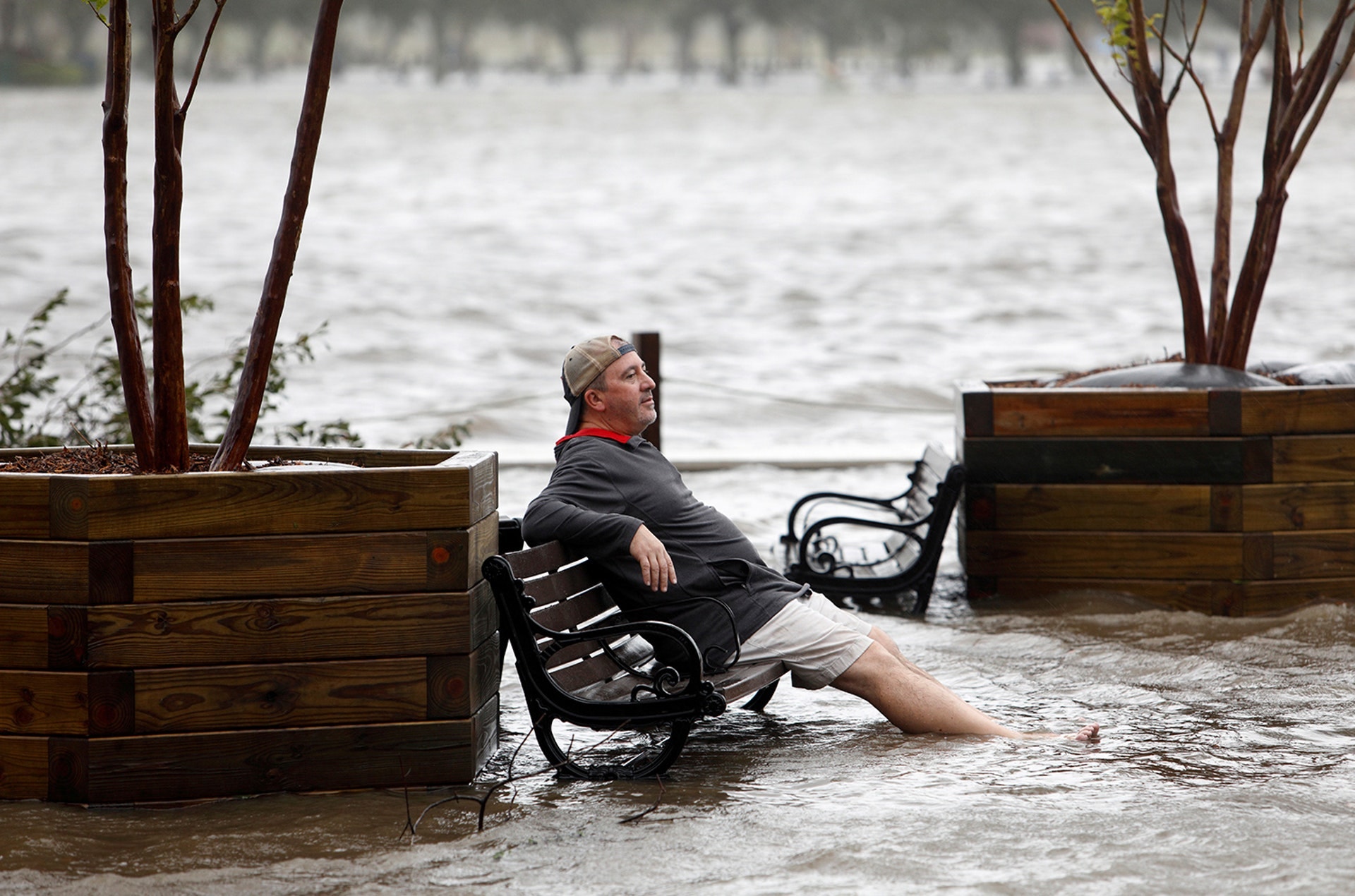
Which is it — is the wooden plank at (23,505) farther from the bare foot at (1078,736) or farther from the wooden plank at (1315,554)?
the wooden plank at (1315,554)

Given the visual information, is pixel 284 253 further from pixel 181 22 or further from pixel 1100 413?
pixel 1100 413

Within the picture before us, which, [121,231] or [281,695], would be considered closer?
[281,695]

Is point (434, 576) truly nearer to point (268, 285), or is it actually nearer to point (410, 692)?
point (410, 692)

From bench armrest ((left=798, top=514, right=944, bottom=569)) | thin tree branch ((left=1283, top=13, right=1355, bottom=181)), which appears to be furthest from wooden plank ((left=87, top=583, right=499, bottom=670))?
thin tree branch ((left=1283, top=13, right=1355, bottom=181))

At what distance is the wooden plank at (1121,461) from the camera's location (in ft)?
14.8

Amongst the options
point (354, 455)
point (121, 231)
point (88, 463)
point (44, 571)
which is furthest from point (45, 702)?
point (121, 231)

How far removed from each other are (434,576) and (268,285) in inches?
33.4

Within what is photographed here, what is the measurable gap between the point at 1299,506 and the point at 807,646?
2.07m

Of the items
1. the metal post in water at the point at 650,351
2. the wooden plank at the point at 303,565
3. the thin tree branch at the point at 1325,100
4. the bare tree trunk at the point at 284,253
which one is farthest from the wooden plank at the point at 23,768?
the thin tree branch at the point at 1325,100

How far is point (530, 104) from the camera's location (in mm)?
45531

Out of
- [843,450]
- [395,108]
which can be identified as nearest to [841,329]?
[843,450]

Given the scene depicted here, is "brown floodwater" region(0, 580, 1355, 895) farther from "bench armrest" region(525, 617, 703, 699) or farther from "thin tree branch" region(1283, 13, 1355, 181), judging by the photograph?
"thin tree branch" region(1283, 13, 1355, 181)

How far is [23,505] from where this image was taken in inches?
111

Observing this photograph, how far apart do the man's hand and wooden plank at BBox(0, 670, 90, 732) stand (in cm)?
118
